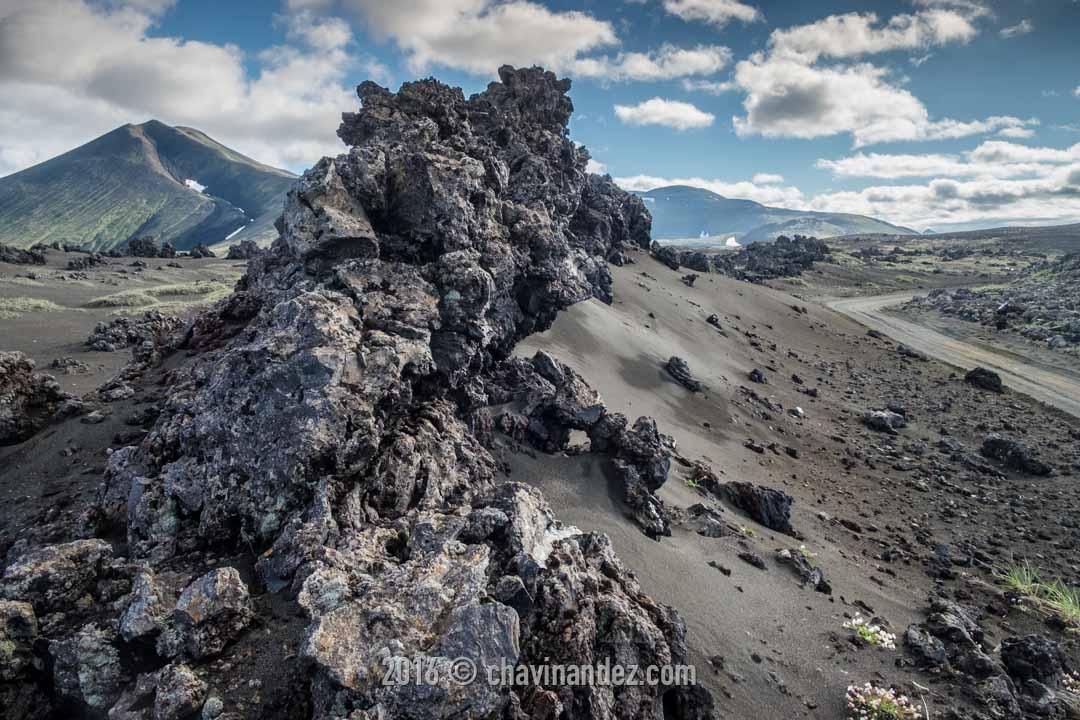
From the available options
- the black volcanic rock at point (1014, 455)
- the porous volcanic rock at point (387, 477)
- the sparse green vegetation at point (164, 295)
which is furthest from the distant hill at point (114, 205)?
the black volcanic rock at point (1014, 455)

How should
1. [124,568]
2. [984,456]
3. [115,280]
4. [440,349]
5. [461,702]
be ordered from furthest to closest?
[115,280]
[984,456]
[440,349]
[124,568]
[461,702]

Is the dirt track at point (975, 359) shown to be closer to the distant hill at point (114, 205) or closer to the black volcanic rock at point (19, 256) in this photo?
the black volcanic rock at point (19, 256)

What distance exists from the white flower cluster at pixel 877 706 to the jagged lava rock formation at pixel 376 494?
7.98 feet

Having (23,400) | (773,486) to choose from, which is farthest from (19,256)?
(773,486)

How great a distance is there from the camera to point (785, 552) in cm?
1002

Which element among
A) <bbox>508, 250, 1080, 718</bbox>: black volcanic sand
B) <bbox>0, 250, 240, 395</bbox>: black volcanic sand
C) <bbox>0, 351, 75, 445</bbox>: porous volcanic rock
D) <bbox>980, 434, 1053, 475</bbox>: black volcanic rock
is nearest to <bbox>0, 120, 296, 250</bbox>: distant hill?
<bbox>0, 250, 240, 395</bbox>: black volcanic sand

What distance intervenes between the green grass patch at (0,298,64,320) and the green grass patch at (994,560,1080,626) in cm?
3475

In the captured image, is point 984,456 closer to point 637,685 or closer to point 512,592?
point 637,685

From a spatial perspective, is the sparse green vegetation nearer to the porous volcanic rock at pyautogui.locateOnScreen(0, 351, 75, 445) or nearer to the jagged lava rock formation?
the porous volcanic rock at pyautogui.locateOnScreen(0, 351, 75, 445)

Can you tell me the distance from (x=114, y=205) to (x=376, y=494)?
7817 inches

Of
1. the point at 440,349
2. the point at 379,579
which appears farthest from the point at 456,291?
the point at 379,579

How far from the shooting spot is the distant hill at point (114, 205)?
137 metres

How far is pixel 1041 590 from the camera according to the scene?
1115 centimetres

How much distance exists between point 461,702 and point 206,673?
2.31 meters
